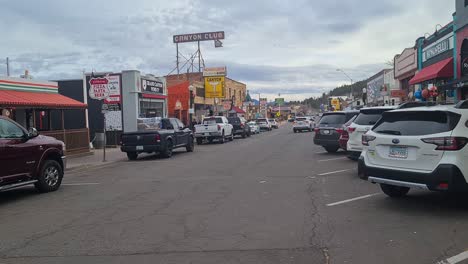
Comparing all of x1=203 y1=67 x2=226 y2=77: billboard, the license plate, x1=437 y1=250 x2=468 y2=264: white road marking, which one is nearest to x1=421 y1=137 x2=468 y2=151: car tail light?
the license plate

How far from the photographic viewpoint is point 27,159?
10258 millimetres

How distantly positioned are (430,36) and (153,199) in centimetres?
2199

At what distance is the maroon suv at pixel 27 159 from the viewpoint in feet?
31.8

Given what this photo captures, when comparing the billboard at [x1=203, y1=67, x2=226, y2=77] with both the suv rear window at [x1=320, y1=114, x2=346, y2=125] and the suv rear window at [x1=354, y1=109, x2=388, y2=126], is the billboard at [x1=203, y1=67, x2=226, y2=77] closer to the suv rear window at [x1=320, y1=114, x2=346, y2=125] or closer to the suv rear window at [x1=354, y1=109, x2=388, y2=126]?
the suv rear window at [x1=320, y1=114, x2=346, y2=125]

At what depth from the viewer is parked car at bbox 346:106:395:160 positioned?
12.5 metres

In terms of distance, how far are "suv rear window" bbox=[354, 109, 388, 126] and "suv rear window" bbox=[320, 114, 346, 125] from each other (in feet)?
15.3

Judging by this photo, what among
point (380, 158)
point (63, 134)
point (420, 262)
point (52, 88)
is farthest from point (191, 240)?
point (52, 88)

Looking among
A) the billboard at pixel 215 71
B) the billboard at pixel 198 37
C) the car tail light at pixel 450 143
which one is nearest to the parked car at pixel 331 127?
the car tail light at pixel 450 143

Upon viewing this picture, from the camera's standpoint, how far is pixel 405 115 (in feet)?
25.9

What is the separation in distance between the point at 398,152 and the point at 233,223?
119 inches

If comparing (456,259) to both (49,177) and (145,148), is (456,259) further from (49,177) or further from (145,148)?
(145,148)

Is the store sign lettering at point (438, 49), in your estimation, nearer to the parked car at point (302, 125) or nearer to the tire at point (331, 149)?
the tire at point (331, 149)

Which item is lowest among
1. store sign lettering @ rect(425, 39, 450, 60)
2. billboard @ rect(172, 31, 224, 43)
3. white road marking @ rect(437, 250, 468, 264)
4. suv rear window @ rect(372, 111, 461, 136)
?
white road marking @ rect(437, 250, 468, 264)

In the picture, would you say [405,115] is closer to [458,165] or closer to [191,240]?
[458,165]
